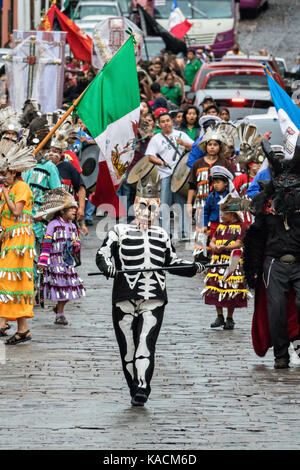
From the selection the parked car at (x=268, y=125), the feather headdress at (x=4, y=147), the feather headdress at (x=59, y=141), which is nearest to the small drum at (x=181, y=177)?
the parked car at (x=268, y=125)

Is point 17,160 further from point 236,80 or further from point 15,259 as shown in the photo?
point 236,80

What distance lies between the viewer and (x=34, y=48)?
76.1ft

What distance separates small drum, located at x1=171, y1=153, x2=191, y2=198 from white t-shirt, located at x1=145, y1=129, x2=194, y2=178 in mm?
137

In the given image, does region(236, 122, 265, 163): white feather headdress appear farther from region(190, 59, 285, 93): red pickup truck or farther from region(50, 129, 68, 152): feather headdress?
region(190, 59, 285, 93): red pickup truck

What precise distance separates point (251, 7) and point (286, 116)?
137 ft

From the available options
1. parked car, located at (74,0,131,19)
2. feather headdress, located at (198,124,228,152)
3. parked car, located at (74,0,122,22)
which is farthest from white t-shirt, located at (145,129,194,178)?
parked car, located at (74,0,131,19)

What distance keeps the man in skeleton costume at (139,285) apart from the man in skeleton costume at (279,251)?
151 cm

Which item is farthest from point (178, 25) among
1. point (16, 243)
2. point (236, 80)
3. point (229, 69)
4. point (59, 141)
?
point (16, 243)

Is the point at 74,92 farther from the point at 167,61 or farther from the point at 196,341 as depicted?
the point at 196,341

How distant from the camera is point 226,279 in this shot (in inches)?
529

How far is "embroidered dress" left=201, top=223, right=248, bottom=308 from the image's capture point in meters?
13.4

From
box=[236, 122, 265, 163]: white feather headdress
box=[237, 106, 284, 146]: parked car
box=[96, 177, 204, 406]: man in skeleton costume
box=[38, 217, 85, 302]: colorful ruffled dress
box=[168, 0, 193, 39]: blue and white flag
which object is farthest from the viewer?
box=[168, 0, 193, 39]: blue and white flag

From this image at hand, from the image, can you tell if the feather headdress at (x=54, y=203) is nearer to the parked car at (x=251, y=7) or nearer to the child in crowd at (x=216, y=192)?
the child in crowd at (x=216, y=192)

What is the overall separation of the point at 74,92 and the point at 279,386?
16.4m
